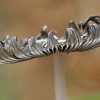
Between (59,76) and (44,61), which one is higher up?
(44,61)

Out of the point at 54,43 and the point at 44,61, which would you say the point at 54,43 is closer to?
the point at 54,43

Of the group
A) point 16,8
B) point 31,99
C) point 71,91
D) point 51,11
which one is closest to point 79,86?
point 71,91

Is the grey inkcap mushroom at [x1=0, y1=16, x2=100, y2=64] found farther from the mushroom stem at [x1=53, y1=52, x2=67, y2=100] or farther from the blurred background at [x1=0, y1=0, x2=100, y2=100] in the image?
the blurred background at [x1=0, y1=0, x2=100, y2=100]

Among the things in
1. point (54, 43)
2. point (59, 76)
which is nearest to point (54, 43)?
point (54, 43)

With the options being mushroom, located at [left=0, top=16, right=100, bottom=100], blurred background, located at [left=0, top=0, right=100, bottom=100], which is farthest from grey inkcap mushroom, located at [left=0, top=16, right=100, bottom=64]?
blurred background, located at [left=0, top=0, right=100, bottom=100]

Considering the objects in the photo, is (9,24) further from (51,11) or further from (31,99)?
(31,99)

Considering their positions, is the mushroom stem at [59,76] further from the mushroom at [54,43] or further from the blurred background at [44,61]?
the blurred background at [44,61]

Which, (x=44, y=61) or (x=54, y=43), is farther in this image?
(x=44, y=61)

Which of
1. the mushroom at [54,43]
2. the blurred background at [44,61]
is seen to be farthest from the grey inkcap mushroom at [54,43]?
the blurred background at [44,61]

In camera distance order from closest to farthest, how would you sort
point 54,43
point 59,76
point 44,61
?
point 54,43 → point 59,76 → point 44,61
